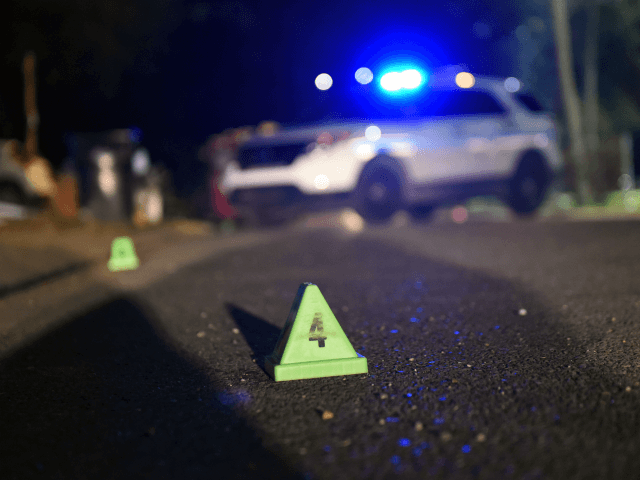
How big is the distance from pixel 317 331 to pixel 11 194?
52.5ft

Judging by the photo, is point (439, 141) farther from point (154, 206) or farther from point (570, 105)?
point (154, 206)

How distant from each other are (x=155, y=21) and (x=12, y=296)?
14221mm

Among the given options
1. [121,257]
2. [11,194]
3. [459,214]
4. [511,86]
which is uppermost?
[511,86]

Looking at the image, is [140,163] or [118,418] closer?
[118,418]

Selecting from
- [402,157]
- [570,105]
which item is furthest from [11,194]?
[570,105]

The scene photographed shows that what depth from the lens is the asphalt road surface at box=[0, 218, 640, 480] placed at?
257cm

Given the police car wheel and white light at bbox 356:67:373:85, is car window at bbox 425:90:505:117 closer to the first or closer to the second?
white light at bbox 356:67:373:85

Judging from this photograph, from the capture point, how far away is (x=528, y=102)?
39.1 feet

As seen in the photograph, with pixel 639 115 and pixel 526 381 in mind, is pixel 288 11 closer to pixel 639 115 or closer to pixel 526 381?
pixel 639 115

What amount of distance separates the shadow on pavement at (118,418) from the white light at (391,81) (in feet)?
22.3

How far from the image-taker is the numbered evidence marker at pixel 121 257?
8.38 meters

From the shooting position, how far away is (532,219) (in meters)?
12.6

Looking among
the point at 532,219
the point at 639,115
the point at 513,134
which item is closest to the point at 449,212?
the point at 532,219

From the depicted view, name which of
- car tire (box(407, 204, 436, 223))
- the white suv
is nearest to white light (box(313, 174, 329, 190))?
the white suv
